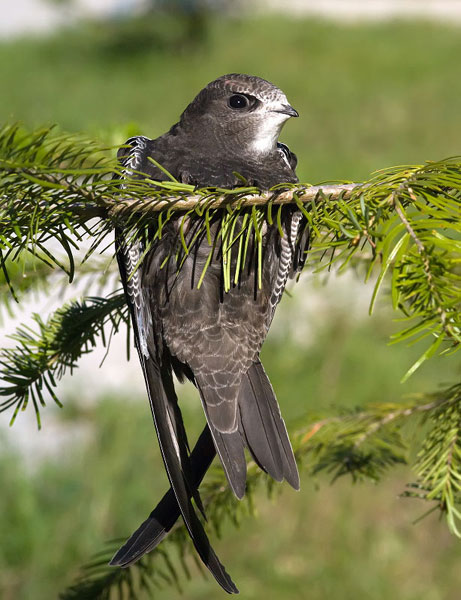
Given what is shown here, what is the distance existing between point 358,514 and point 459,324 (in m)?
3.24

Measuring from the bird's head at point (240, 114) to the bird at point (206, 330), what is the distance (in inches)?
3.5

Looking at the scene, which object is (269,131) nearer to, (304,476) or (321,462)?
(321,462)

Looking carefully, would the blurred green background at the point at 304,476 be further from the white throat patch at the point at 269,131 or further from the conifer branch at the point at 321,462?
the white throat patch at the point at 269,131

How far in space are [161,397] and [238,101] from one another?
94 cm

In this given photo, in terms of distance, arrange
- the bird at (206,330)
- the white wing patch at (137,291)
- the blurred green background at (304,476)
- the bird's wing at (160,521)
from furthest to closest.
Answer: the blurred green background at (304,476)
the white wing patch at (137,291)
the bird at (206,330)
the bird's wing at (160,521)

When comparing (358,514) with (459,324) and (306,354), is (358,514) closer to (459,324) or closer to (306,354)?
(306,354)

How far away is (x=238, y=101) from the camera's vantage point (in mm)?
2277

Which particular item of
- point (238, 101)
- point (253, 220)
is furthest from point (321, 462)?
point (238, 101)

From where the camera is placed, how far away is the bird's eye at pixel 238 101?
2275 mm

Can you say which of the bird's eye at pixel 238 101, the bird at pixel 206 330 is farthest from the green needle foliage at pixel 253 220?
the bird's eye at pixel 238 101

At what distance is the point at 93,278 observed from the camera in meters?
2.32

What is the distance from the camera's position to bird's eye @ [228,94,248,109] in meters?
2.28

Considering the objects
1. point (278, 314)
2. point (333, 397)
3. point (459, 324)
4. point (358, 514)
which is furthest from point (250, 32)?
point (459, 324)

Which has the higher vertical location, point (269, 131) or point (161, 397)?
point (269, 131)
